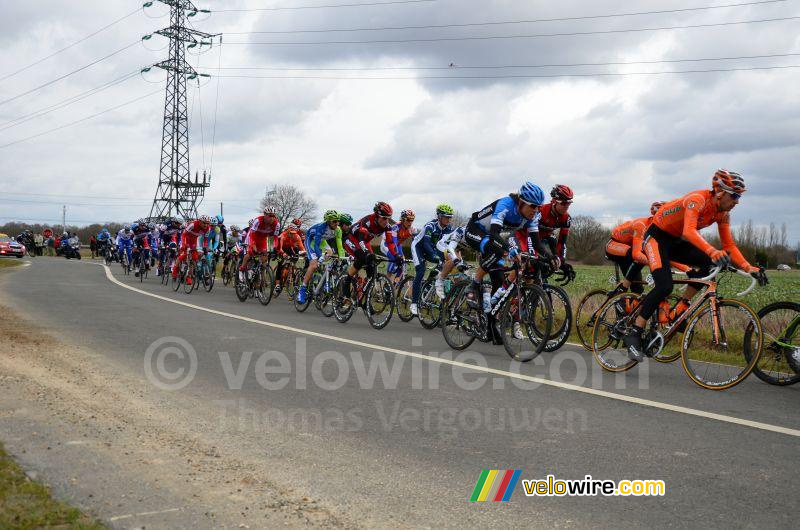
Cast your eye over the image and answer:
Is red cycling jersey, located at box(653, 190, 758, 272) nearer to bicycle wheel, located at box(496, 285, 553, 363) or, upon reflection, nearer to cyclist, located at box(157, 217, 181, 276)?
bicycle wheel, located at box(496, 285, 553, 363)

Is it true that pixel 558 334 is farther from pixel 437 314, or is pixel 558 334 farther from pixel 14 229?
pixel 14 229

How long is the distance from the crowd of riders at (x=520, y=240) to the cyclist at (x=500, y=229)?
0.01 m

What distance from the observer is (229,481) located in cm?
407

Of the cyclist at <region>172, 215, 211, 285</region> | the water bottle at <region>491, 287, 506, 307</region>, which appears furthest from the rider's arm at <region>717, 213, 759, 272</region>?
the cyclist at <region>172, 215, 211, 285</region>

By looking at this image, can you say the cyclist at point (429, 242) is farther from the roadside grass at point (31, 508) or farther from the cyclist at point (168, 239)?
the cyclist at point (168, 239)

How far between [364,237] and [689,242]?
656 centimetres

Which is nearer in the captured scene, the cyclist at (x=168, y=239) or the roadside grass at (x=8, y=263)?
the cyclist at (x=168, y=239)

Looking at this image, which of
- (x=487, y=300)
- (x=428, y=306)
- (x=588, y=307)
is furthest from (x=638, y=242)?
(x=428, y=306)

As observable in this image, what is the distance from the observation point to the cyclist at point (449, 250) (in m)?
10.8

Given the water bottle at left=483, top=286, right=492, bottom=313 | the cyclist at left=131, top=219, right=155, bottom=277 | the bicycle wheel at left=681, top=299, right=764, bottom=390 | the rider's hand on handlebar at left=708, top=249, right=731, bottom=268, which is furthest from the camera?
the cyclist at left=131, top=219, right=155, bottom=277

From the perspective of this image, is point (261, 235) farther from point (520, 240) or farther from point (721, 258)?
point (721, 258)

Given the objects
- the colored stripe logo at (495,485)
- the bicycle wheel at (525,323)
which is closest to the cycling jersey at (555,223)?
the bicycle wheel at (525,323)

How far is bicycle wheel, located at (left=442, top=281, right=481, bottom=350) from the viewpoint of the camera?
9242 mm

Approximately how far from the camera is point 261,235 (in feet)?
55.4
